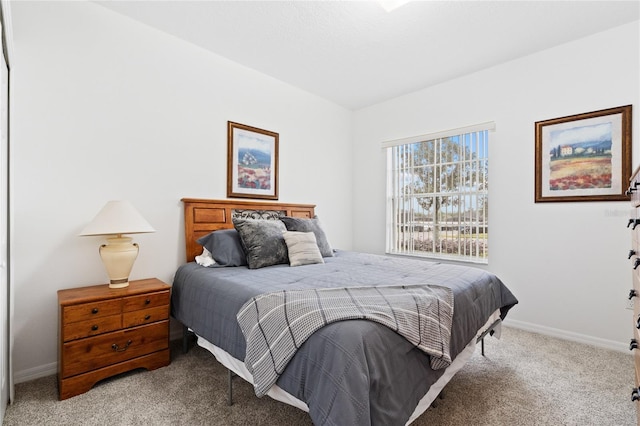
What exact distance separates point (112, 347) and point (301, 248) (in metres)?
1.48

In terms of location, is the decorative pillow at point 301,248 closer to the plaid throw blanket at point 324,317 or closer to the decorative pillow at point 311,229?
the decorative pillow at point 311,229

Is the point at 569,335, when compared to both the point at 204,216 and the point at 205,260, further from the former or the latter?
the point at 204,216

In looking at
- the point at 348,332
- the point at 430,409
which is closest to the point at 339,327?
the point at 348,332

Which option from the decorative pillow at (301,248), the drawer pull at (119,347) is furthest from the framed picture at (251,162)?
the drawer pull at (119,347)

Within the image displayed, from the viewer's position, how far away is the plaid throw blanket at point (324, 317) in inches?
51.3

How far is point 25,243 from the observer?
6.70 feet

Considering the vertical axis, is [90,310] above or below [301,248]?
below

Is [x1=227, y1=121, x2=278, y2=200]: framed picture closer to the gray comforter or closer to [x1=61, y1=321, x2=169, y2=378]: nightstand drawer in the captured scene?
the gray comforter

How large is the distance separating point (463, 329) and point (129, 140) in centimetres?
276

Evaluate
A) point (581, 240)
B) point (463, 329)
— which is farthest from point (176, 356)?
point (581, 240)

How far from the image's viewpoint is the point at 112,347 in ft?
6.52

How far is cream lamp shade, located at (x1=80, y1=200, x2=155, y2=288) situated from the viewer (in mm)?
2037

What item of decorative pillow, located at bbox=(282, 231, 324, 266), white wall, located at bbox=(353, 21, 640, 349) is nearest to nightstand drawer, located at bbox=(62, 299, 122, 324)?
decorative pillow, located at bbox=(282, 231, 324, 266)

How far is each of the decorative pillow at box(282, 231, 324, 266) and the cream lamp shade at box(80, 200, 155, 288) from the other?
3.57 feet
